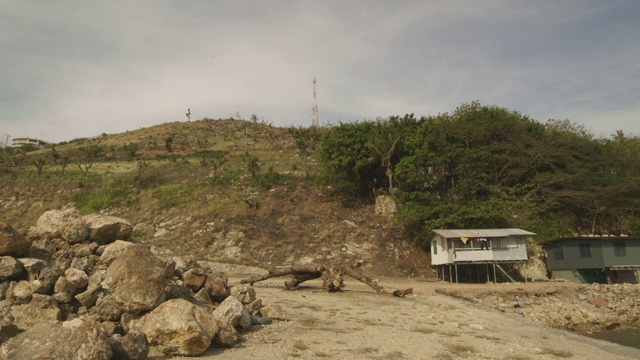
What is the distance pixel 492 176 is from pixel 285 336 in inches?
1330

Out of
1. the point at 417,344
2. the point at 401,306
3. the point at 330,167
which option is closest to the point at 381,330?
the point at 417,344

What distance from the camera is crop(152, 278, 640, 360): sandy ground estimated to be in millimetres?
9984

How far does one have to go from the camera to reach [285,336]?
10.8 m

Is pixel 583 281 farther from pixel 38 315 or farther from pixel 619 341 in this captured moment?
pixel 38 315

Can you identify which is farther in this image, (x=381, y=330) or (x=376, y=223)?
(x=376, y=223)

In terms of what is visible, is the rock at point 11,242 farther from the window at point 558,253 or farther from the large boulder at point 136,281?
the window at point 558,253

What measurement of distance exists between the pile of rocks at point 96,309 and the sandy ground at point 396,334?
804 mm

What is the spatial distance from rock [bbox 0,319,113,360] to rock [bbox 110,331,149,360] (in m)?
0.42

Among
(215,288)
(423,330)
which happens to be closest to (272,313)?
(215,288)

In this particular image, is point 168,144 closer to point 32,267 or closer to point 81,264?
point 81,264

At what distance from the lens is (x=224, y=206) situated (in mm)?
41750

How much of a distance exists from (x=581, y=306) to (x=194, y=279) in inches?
814

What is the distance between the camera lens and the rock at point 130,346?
Answer: 722 cm

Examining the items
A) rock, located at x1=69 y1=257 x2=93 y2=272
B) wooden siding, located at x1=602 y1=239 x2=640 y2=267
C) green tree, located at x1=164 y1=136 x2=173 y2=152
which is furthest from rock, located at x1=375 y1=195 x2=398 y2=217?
green tree, located at x1=164 y1=136 x2=173 y2=152
